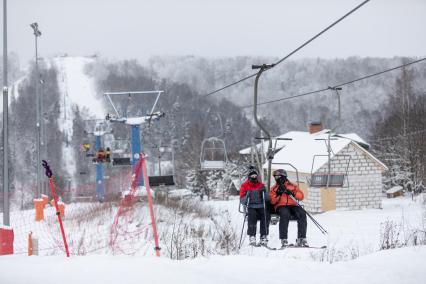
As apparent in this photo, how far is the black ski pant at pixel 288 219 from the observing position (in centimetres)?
924

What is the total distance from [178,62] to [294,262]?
181129 mm

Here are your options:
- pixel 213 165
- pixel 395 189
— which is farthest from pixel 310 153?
pixel 395 189

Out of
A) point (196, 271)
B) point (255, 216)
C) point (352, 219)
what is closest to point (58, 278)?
point (196, 271)

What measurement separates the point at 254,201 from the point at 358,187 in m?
22.3

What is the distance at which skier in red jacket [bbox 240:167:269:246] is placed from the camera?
9.41 meters

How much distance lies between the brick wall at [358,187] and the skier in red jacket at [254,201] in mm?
20510

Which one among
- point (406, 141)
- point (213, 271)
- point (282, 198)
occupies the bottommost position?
point (213, 271)

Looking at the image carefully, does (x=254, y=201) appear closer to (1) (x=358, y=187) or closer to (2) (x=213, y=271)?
(2) (x=213, y=271)

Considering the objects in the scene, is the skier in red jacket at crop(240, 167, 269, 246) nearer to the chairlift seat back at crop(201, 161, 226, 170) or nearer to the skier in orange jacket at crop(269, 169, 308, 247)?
the skier in orange jacket at crop(269, 169, 308, 247)

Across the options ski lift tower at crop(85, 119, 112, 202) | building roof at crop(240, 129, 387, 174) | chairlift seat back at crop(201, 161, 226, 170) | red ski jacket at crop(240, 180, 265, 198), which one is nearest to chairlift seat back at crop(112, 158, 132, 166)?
chairlift seat back at crop(201, 161, 226, 170)

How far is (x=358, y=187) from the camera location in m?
30.0

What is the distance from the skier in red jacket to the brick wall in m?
20.5

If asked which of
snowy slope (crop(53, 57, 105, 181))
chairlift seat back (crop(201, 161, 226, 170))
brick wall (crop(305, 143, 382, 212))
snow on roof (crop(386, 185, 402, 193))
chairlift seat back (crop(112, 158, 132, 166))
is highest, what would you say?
snowy slope (crop(53, 57, 105, 181))

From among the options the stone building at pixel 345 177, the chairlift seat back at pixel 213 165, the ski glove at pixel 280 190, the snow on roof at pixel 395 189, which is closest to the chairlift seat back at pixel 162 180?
the chairlift seat back at pixel 213 165
